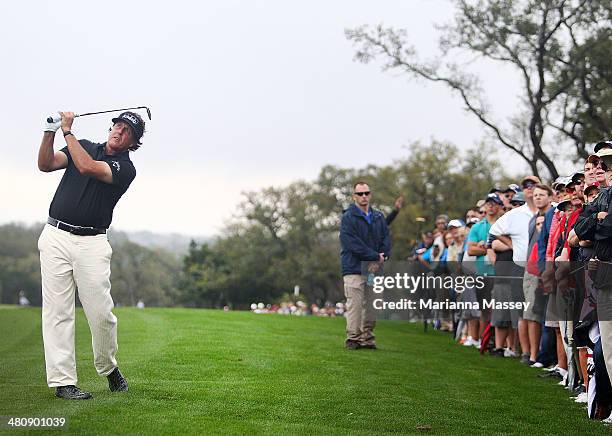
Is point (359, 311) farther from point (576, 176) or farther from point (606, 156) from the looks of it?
point (606, 156)

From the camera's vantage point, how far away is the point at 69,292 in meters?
8.34

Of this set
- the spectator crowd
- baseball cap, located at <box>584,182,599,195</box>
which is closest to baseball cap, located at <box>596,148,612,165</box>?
the spectator crowd

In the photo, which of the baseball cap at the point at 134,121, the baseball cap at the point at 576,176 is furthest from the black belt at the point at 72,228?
the baseball cap at the point at 576,176

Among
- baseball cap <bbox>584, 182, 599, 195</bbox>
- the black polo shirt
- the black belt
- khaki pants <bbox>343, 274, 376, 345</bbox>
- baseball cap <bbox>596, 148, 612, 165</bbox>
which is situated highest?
baseball cap <bbox>596, 148, 612, 165</bbox>

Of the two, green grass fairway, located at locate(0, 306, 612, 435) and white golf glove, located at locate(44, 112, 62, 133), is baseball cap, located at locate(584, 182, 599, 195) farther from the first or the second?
white golf glove, located at locate(44, 112, 62, 133)

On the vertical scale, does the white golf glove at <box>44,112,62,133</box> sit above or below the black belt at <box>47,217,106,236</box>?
above

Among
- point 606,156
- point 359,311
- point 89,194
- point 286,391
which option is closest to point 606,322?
point 606,156

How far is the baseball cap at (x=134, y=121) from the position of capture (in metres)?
8.52

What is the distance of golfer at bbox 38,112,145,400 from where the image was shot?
26.6 ft

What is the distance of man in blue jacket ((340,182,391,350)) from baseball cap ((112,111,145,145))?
6665mm

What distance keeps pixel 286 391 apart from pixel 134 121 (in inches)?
117

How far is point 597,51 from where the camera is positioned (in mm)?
34031

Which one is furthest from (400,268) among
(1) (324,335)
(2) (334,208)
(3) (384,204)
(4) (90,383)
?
(2) (334,208)

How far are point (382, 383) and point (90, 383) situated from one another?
318cm
